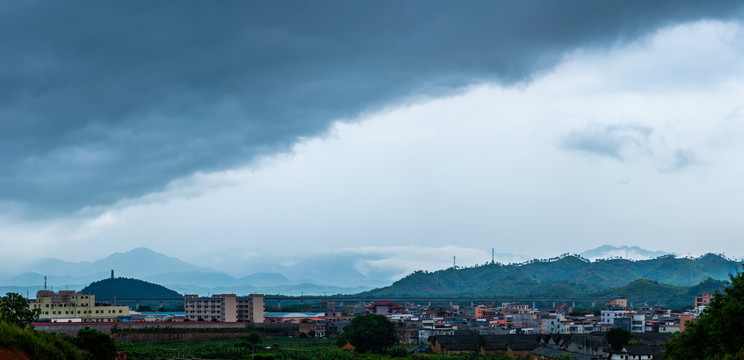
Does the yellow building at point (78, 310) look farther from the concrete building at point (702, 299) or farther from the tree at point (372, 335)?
the concrete building at point (702, 299)

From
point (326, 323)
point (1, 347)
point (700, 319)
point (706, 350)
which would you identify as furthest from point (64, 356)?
point (326, 323)

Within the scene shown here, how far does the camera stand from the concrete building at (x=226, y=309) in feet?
334

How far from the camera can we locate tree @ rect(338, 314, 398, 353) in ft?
217

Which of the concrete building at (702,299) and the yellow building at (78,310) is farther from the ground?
the yellow building at (78,310)

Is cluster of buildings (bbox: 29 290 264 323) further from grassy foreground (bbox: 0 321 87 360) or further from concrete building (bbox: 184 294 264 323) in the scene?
grassy foreground (bbox: 0 321 87 360)

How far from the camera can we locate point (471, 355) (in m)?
63.1

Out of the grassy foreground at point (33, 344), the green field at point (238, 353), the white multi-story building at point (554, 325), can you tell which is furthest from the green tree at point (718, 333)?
the white multi-story building at point (554, 325)

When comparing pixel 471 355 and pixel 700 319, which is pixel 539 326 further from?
pixel 700 319

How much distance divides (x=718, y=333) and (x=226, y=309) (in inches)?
3243

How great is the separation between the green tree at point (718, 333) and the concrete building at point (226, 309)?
77.6 m

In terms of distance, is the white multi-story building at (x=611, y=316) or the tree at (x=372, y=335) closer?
the tree at (x=372, y=335)

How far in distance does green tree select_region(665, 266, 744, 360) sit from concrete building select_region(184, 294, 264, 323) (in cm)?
7759

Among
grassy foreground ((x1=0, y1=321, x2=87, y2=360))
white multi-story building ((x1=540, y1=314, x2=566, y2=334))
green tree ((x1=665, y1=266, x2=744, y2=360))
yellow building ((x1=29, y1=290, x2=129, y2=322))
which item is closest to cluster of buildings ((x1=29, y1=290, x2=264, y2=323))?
yellow building ((x1=29, y1=290, x2=129, y2=322))

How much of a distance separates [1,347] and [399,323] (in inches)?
3012
